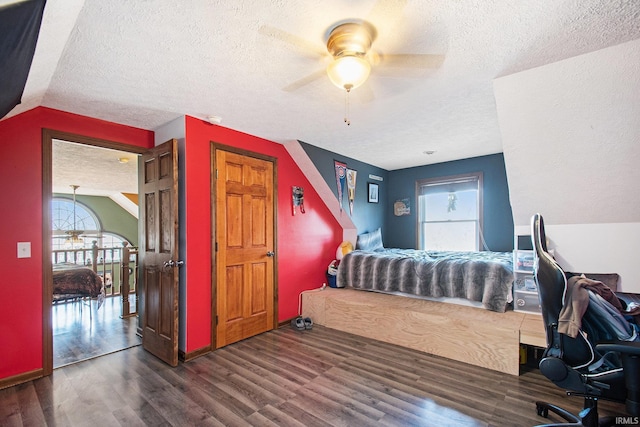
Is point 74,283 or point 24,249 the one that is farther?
point 74,283

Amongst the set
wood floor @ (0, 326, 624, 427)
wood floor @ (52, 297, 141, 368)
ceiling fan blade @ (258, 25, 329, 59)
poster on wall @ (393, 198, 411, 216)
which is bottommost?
wood floor @ (52, 297, 141, 368)

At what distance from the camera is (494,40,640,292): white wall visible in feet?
6.46

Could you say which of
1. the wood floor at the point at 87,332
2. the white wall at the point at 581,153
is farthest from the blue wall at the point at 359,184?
the wood floor at the point at 87,332

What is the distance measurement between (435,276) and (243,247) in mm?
2275

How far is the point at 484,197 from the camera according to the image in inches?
195

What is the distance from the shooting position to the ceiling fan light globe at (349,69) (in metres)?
1.72

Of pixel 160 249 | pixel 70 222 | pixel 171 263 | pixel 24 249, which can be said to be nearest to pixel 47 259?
pixel 24 249

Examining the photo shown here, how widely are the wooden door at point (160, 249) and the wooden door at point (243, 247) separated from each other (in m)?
0.46

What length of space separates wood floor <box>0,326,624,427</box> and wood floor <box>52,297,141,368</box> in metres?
0.27

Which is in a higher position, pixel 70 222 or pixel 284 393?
pixel 70 222

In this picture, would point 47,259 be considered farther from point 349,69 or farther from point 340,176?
point 340,176

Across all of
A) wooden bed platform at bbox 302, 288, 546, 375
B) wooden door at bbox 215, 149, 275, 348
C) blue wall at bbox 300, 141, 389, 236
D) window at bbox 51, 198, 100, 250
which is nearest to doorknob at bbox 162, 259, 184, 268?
wooden door at bbox 215, 149, 275, 348

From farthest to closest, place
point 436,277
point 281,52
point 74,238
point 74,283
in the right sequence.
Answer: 1. point 74,238
2. point 74,283
3. point 436,277
4. point 281,52

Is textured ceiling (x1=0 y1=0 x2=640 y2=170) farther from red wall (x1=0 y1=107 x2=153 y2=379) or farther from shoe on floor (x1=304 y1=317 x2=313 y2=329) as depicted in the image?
shoe on floor (x1=304 y1=317 x2=313 y2=329)
